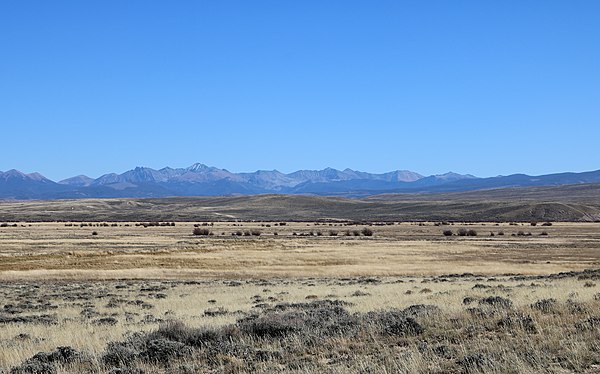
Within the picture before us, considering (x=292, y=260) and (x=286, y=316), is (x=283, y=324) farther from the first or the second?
(x=292, y=260)

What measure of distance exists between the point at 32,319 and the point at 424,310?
11.5m

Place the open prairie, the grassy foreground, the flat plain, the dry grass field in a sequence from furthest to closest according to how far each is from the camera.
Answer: the open prairie
the flat plain
the dry grass field
the grassy foreground

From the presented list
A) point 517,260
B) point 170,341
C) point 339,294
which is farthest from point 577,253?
point 170,341

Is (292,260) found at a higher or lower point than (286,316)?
lower

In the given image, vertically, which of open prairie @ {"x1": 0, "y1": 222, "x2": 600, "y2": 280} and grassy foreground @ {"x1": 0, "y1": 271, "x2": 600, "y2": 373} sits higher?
grassy foreground @ {"x1": 0, "y1": 271, "x2": 600, "y2": 373}

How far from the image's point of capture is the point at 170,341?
37.5 feet

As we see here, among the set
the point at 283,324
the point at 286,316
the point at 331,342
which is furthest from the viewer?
the point at 286,316

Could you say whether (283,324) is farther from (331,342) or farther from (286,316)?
(331,342)

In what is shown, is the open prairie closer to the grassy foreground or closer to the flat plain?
the flat plain

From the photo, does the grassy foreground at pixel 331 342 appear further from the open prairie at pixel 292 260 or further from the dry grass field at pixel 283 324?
the open prairie at pixel 292 260

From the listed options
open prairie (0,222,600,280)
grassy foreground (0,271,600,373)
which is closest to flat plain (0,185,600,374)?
grassy foreground (0,271,600,373)

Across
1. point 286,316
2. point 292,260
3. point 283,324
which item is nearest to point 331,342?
point 283,324

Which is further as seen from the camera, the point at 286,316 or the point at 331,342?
the point at 286,316

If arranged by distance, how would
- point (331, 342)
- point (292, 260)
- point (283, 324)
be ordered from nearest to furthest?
point (331, 342) < point (283, 324) < point (292, 260)
